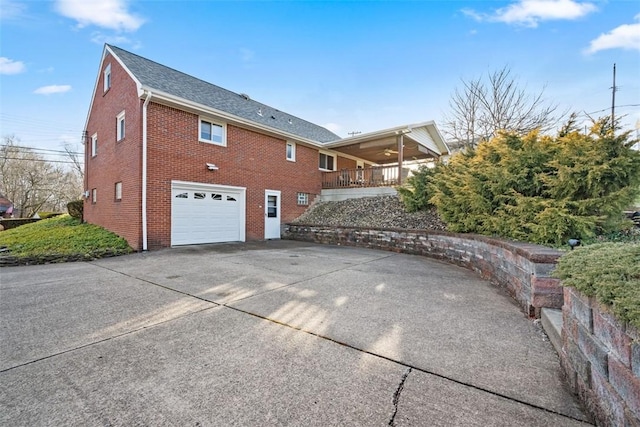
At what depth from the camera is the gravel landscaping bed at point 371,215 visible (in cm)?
934

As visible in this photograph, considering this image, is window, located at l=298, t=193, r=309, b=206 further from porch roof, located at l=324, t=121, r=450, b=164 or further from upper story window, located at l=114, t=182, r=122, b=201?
upper story window, located at l=114, t=182, r=122, b=201

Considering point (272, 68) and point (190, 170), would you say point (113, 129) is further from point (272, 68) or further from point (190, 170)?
point (272, 68)

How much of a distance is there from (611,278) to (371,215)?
31.8 ft

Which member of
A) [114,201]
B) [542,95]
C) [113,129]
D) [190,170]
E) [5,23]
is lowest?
[114,201]

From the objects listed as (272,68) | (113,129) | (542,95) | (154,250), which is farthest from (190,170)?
(542,95)

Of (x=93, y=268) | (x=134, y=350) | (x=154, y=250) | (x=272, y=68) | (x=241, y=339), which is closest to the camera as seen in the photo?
(x=134, y=350)

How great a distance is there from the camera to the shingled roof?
31.1 ft

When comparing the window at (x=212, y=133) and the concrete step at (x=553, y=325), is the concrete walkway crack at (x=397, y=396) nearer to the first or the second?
the concrete step at (x=553, y=325)

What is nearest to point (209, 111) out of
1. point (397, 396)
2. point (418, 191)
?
point (418, 191)

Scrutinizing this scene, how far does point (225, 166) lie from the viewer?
410 inches

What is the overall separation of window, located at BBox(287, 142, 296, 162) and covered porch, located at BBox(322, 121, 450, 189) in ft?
6.90

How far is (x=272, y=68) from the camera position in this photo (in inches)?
530

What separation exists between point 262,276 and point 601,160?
226 inches

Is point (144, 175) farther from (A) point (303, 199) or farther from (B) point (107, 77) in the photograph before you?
(A) point (303, 199)
